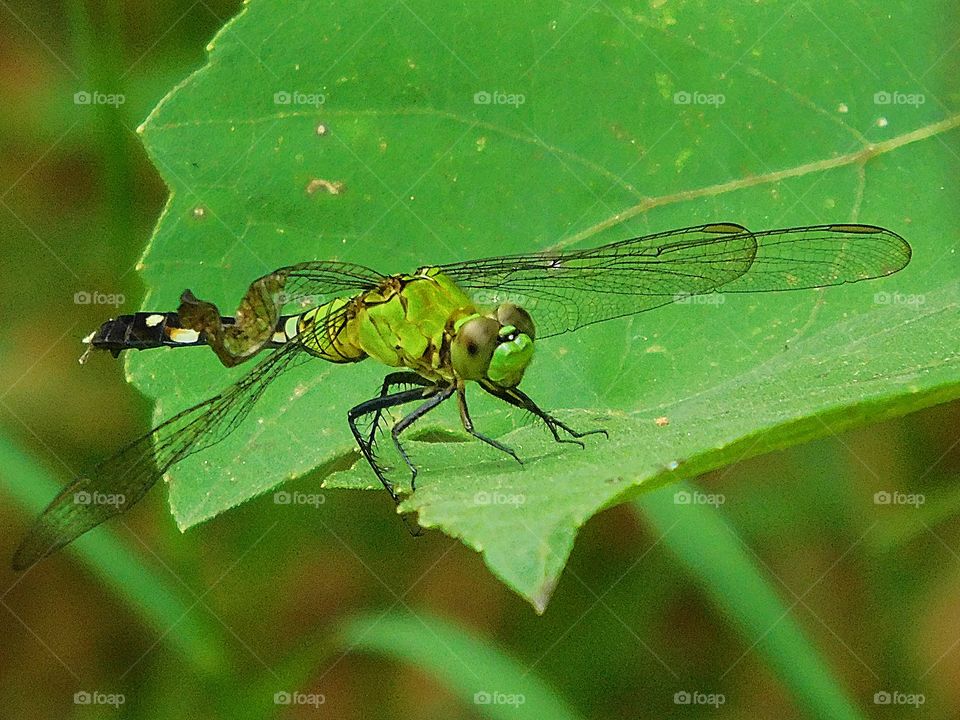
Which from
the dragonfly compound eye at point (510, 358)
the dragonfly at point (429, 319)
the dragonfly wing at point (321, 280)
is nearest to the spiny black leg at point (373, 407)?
the dragonfly at point (429, 319)

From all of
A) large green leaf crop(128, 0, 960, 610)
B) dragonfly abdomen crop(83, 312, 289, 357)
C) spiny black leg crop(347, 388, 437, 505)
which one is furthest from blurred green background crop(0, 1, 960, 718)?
large green leaf crop(128, 0, 960, 610)

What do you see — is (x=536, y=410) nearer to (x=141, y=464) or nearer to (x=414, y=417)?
(x=414, y=417)

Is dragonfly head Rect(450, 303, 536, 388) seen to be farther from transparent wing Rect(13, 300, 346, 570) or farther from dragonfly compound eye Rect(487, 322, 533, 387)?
transparent wing Rect(13, 300, 346, 570)

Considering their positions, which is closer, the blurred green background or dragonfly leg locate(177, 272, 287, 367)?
dragonfly leg locate(177, 272, 287, 367)

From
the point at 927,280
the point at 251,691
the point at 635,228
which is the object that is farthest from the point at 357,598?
the point at 927,280

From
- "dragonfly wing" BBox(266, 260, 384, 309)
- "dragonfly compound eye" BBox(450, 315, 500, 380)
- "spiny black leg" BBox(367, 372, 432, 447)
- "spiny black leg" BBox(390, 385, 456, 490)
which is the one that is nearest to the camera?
"spiny black leg" BBox(390, 385, 456, 490)

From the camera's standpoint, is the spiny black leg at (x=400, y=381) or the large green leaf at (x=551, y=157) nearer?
the large green leaf at (x=551, y=157)

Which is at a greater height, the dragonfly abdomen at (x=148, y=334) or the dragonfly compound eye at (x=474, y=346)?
the dragonfly abdomen at (x=148, y=334)

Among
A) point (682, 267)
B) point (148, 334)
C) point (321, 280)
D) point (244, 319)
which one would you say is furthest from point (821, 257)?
point (148, 334)

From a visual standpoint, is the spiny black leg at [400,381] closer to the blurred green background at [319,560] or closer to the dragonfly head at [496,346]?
the dragonfly head at [496,346]
